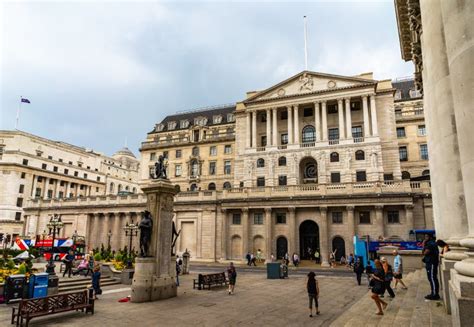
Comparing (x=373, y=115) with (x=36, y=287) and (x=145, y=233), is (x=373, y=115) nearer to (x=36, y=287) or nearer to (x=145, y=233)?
(x=145, y=233)

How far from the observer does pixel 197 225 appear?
157ft

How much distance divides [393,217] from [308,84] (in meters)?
24.6

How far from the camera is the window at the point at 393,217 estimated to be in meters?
39.2

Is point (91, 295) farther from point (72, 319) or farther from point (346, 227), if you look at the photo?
point (346, 227)

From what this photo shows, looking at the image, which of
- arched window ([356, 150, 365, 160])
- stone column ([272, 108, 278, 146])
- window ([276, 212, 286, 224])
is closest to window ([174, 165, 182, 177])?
stone column ([272, 108, 278, 146])

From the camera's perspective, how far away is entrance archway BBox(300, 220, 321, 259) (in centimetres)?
4438

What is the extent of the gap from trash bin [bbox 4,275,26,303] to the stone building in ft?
151

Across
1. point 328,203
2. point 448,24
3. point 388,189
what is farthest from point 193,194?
point 448,24

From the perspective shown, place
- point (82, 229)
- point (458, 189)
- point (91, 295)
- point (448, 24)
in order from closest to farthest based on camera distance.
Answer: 1. point (448, 24)
2. point (458, 189)
3. point (91, 295)
4. point (82, 229)

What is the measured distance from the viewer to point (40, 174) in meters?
79.2

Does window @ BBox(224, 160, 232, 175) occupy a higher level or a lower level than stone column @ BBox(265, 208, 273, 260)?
higher

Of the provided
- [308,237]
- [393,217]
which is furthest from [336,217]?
[393,217]

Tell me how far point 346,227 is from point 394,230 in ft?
18.4

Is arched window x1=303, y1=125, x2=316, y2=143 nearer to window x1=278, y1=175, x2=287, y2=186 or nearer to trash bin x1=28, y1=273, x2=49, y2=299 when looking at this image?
window x1=278, y1=175, x2=287, y2=186
